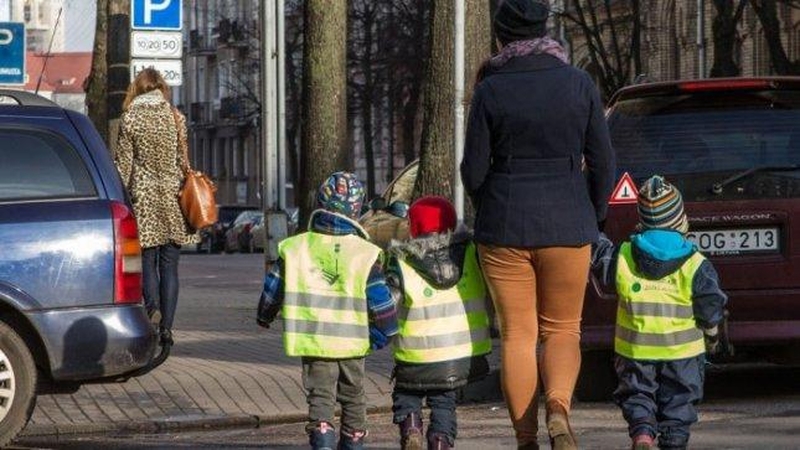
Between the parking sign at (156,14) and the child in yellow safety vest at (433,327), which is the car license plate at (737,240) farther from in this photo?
the parking sign at (156,14)

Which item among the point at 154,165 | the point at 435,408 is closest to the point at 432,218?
the point at 435,408

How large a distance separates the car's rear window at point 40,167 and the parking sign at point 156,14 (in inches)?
235

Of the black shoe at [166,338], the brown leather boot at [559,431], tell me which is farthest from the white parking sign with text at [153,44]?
the brown leather boot at [559,431]

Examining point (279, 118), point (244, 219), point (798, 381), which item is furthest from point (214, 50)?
point (798, 381)

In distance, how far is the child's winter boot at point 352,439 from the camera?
903cm

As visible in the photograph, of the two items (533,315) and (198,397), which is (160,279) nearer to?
(198,397)

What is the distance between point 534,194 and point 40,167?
304cm

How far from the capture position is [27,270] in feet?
33.9

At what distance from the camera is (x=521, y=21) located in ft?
28.7

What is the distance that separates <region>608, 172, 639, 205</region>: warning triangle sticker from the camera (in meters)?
11.5

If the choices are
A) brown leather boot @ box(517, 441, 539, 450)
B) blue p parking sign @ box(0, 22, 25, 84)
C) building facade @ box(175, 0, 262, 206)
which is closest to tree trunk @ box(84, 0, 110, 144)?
blue p parking sign @ box(0, 22, 25, 84)

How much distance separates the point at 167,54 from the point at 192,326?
11.1ft

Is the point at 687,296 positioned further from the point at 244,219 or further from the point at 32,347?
the point at 244,219

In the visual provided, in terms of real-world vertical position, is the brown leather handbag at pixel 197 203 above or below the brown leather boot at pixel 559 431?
above
